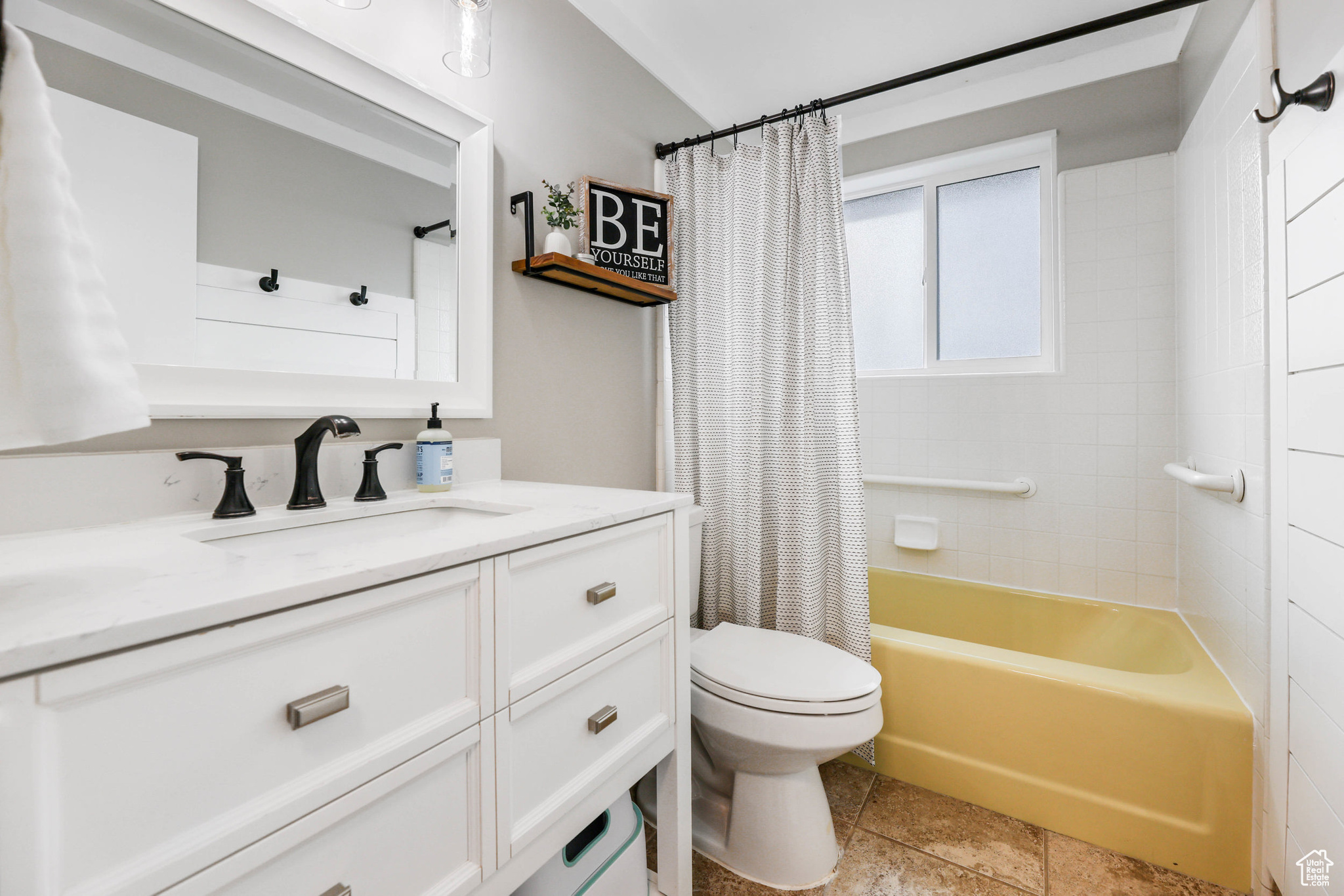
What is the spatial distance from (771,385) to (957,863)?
135cm

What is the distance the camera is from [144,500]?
2.83ft

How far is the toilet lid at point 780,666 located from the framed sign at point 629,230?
1.10 meters

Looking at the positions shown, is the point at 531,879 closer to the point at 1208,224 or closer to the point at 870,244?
the point at 1208,224

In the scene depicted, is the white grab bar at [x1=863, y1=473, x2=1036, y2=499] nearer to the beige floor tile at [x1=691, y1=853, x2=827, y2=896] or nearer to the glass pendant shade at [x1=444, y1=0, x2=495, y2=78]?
the beige floor tile at [x1=691, y1=853, x2=827, y2=896]

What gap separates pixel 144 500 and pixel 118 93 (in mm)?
628

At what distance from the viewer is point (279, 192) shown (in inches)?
41.4

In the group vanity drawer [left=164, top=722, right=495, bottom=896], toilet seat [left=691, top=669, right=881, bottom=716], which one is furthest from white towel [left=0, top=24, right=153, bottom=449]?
toilet seat [left=691, top=669, right=881, bottom=716]

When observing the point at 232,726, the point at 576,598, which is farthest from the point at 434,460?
the point at 232,726

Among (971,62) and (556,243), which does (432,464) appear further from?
(971,62)

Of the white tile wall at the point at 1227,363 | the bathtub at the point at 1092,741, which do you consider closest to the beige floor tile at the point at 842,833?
the bathtub at the point at 1092,741

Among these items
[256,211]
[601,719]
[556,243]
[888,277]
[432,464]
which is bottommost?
[601,719]

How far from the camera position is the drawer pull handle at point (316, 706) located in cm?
55

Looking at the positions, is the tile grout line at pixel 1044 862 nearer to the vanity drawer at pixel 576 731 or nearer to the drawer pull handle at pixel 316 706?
the vanity drawer at pixel 576 731

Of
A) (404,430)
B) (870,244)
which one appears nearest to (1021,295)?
(870,244)
